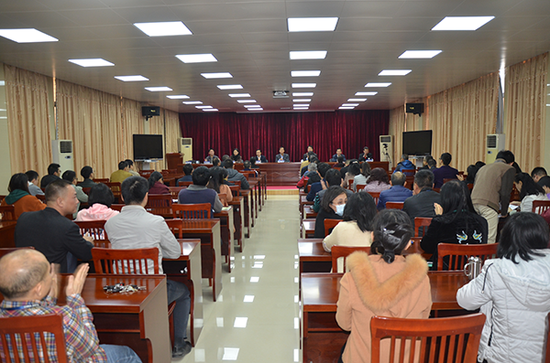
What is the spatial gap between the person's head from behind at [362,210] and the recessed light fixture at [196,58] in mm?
4725

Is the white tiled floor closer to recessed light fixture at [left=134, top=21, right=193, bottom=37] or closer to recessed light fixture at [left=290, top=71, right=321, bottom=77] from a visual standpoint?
recessed light fixture at [left=134, top=21, right=193, bottom=37]

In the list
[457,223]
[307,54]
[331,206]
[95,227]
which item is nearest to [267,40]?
[307,54]

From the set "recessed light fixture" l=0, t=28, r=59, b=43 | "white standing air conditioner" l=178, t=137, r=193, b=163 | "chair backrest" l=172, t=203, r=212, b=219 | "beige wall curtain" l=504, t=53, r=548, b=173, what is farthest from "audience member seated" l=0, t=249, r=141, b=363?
"white standing air conditioner" l=178, t=137, r=193, b=163

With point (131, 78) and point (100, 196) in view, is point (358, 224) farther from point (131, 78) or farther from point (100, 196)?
point (131, 78)

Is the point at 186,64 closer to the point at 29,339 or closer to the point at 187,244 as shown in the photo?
the point at 187,244

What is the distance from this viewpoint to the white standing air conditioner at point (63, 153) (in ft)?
27.4

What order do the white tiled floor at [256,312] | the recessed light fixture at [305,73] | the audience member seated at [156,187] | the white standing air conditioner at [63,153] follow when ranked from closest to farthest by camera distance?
the white tiled floor at [256,312], the audience member seated at [156,187], the recessed light fixture at [305,73], the white standing air conditioner at [63,153]

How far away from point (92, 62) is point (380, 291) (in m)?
6.92

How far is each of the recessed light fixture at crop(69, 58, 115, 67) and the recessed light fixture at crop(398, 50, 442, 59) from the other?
5077 millimetres

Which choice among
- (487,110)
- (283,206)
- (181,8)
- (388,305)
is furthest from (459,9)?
(283,206)

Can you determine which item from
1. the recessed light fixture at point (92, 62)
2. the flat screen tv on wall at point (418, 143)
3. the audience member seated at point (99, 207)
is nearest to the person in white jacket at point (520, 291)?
the audience member seated at point (99, 207)

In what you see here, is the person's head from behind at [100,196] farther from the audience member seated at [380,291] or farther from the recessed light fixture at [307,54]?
the recessed light fixture at [307,54]

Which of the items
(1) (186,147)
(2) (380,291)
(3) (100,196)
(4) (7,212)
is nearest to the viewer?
(2) (380,291)

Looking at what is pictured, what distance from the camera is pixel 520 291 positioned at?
1673 mm
